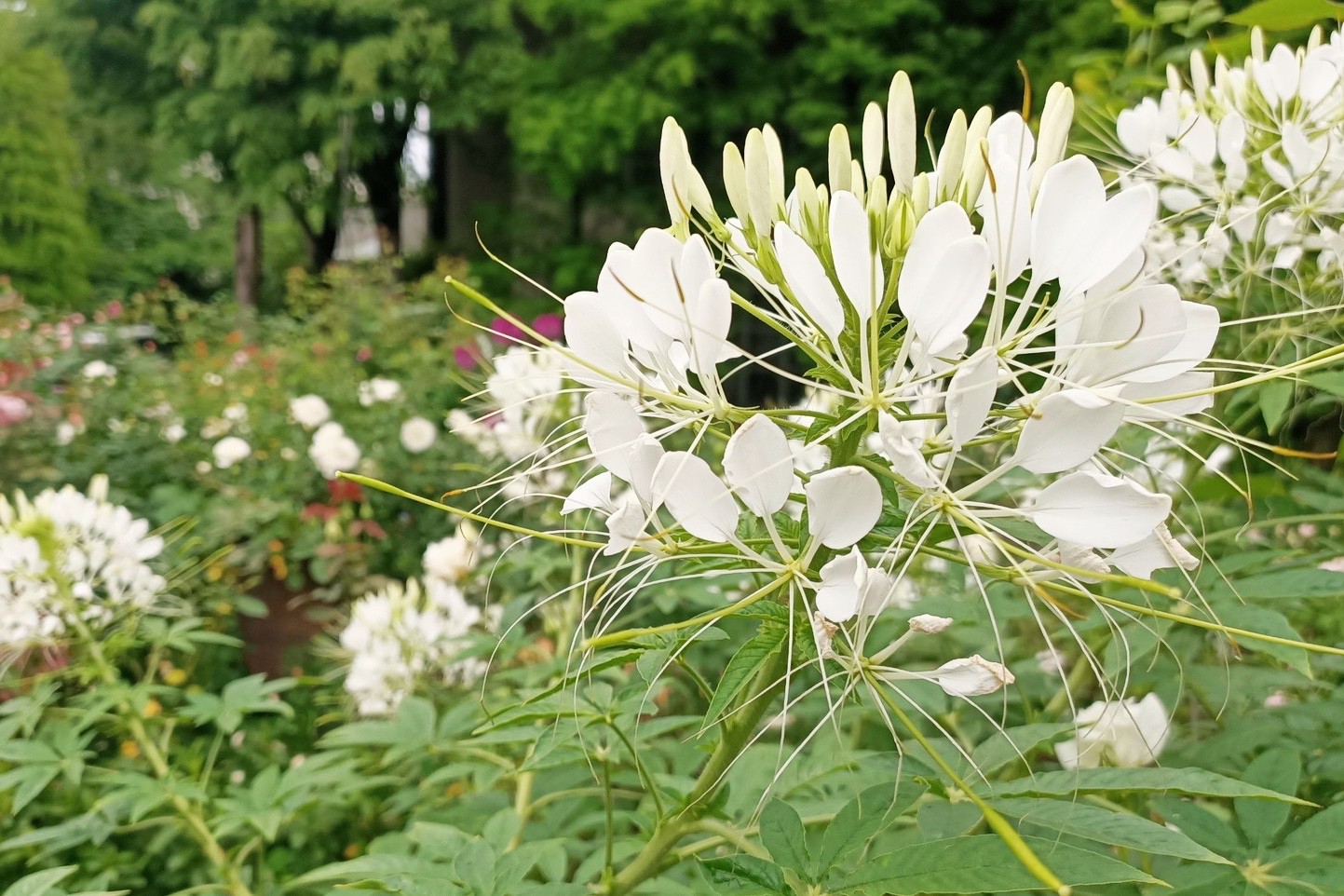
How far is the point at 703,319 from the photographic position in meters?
0.60

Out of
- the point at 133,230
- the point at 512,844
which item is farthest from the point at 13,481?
the point at 133,230

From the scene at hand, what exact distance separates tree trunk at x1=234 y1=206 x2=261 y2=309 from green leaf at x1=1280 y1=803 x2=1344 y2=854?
12.6 meters

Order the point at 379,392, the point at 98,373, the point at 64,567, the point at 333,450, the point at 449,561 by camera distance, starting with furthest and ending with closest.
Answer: the point at 98,373 → the point at 379,392 → the point at 333,450 → the point at 449,561 → the point at 64,567

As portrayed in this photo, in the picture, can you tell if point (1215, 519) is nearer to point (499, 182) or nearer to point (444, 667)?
point (444, 667)

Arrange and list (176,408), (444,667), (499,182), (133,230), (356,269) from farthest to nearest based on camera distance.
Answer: (133,230), (499,182), (356,269), (176,408), (444,667)

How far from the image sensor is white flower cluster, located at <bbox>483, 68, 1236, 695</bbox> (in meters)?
0.55

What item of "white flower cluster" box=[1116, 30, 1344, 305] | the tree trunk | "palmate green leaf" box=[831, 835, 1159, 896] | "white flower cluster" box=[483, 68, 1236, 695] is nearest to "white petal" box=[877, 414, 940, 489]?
"white flower cluster" box=[483, 68, 1236, 695]

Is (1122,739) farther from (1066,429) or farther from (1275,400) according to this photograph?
(1066,429)

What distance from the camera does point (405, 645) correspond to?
1826 millimetres

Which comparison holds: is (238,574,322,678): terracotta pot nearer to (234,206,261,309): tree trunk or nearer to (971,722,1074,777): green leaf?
(971,722,1074,777): green leaf

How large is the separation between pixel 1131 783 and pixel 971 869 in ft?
0.56

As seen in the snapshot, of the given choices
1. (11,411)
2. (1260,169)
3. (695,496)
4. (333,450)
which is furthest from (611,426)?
(11,411)

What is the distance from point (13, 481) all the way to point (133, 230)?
1612 cm

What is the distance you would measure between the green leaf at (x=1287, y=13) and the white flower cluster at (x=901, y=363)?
0.81 m
